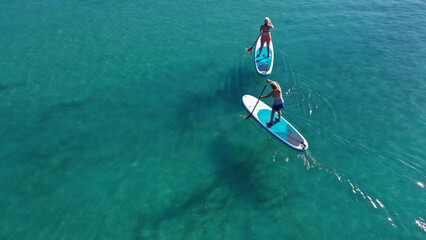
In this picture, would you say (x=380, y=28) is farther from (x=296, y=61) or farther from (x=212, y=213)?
(x=212, y=213)

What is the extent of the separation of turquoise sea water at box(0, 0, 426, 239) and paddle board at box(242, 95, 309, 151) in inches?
21.3

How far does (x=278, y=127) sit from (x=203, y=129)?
4.18 meters

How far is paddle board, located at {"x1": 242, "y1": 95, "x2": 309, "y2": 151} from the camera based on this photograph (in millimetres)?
13438

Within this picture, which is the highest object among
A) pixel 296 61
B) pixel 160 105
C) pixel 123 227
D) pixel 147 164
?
pixel 296 61

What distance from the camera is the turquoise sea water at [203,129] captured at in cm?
1134

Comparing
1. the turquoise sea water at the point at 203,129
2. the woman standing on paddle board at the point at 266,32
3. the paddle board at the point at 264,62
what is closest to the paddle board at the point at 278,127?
the turquoise sea water at the point at 203,129

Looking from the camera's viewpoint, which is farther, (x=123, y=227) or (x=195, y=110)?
(x=195, y=110)

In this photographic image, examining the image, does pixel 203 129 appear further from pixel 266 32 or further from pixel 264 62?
pixel 266 32

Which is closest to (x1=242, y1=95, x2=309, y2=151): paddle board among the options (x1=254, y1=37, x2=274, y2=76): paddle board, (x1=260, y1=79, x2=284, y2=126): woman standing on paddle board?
(x1=260, y1=79, x2=284, y2=126): woman standing on paddle board

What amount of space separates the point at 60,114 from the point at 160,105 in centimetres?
598

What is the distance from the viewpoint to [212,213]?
1143 cm

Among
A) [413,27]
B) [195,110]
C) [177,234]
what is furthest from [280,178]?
[413,27]

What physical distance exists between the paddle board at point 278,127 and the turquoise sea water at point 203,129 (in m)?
0.54

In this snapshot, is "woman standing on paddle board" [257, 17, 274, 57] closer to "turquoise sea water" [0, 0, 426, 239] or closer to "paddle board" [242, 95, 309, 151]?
"turquoise sea water" [0, 0, 426, 239]
